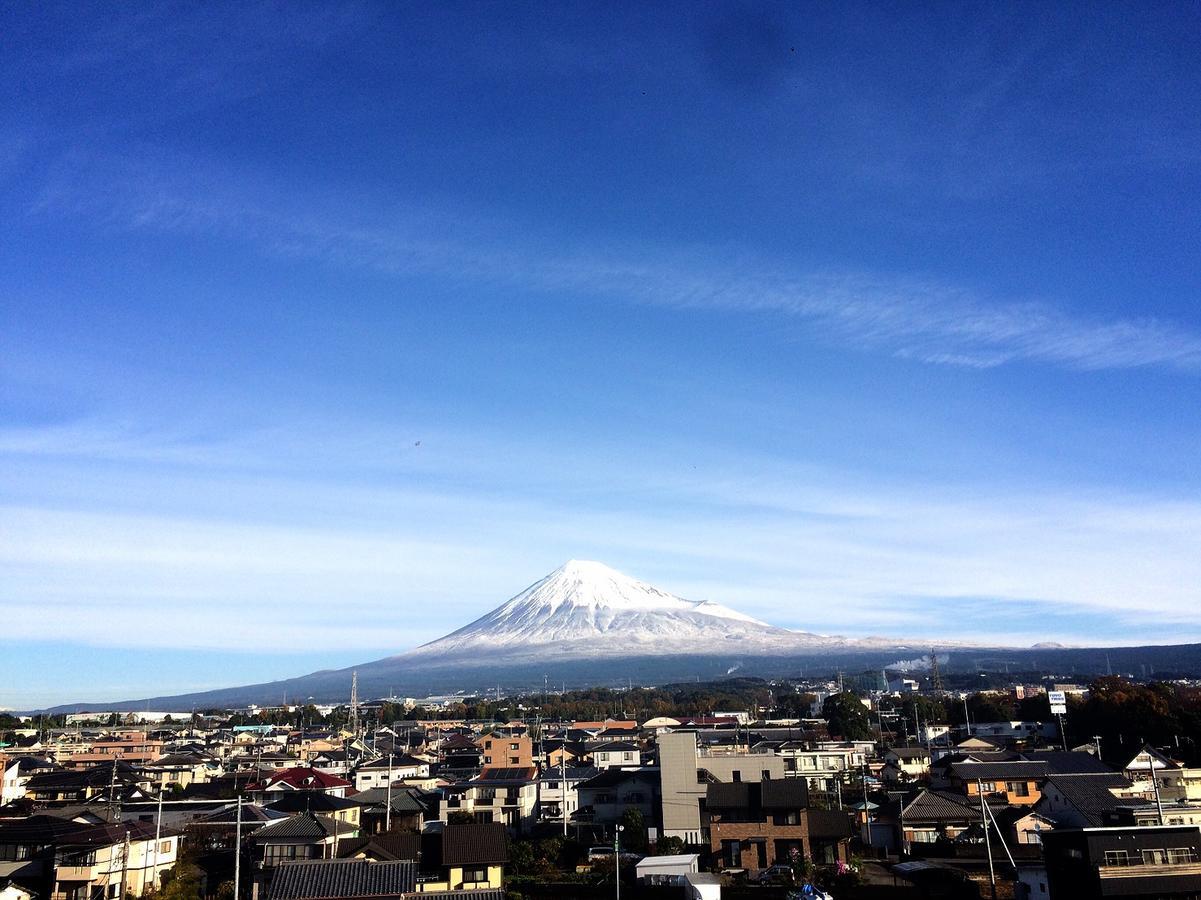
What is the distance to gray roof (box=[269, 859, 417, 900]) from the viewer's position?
19062 mm

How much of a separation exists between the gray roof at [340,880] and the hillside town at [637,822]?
42 millimetres

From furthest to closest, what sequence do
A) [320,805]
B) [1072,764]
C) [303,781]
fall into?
[303,781] < [1072,764] < [320,805]

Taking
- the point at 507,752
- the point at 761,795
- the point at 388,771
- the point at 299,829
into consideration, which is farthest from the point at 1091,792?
the point at 507,752

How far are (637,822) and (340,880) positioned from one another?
12303mm

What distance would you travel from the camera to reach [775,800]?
26.6 m

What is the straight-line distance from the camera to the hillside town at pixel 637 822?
66.2 ft

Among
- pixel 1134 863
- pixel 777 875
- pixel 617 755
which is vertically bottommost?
pixel 777 875

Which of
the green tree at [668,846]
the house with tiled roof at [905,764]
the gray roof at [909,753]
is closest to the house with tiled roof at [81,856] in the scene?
the green tree at [668,846]

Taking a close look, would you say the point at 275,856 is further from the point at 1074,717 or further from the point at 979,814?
the point at 1074,717

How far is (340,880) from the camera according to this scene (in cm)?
1945

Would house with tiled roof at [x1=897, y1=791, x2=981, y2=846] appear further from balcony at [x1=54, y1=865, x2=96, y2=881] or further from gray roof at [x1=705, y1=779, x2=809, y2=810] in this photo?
balcony at [x1=54, y1=865, x2=96, y2=881]

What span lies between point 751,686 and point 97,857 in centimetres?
14675

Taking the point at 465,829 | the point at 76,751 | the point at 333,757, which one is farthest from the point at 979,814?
the point at 76,751

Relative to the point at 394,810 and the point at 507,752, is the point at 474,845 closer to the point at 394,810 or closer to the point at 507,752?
the point at 394,810
